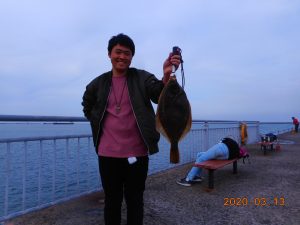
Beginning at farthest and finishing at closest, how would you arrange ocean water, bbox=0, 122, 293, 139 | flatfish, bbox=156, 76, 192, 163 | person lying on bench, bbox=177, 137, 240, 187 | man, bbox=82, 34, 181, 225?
person lying on bench, bbox=177, 137, 240, 187 → ocean water, bbox=0, 122, 293, 139 → man, bbox=82, 34, 181, 225 → flatfish, bbox=156, 76, 192, 163

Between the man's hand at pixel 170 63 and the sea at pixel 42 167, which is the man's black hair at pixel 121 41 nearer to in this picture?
the man's hand at pixel 170 63

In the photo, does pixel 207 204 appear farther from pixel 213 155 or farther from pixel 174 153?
pixel 174 153

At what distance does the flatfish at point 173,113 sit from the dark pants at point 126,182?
482mm

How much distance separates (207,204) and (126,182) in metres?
2.21

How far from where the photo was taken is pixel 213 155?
6375mm

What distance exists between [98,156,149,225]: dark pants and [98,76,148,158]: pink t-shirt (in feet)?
0.23

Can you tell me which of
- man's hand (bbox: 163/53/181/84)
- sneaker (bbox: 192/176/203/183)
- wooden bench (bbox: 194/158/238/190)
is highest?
man's hand (bbox: 163/53/181/84)

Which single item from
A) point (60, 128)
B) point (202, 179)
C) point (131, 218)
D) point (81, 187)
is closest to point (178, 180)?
point (202, 179)

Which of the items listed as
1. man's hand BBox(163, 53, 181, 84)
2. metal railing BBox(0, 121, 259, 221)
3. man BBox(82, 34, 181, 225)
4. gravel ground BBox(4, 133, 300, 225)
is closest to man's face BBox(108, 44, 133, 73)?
man BBox(82, 34, 181, 225)

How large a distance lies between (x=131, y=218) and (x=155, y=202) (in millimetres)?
1875

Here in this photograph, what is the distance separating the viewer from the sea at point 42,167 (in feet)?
13.0

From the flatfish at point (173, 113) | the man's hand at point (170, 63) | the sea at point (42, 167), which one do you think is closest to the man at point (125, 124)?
the man's hand at point (170, 63)

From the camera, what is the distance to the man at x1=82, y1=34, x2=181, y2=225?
2836 mm

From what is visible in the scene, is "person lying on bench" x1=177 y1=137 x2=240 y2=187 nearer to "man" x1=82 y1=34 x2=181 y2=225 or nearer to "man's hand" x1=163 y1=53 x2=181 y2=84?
"man" x1=82 y1=34 x2=181 y2=225
